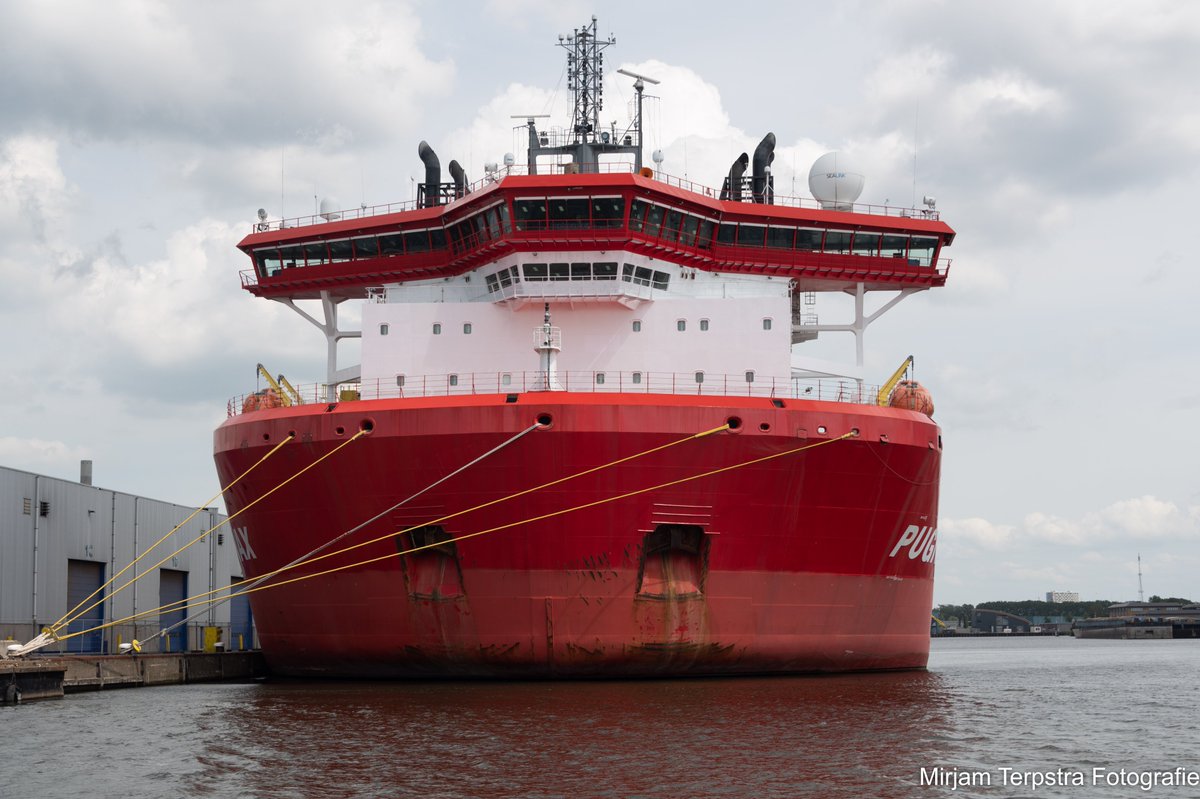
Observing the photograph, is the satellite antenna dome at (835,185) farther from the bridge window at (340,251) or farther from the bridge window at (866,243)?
the bridge window at (340,251)

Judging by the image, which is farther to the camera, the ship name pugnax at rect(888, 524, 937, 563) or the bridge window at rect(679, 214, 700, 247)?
the bridge window at rect(679, 214, 700, 247)

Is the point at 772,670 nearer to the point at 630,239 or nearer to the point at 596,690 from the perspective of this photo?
the point at 596,690

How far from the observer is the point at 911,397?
Answer: 29.8m

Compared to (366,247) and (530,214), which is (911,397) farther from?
(366,247)

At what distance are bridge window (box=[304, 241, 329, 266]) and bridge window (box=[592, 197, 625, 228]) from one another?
25.7 ft

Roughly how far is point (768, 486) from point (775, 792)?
11.5 metres

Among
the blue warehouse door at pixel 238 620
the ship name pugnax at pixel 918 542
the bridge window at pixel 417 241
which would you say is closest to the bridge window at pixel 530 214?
the bridge window at pixel 417 241

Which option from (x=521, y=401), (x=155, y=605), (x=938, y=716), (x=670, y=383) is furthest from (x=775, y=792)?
(x=155, y=605)

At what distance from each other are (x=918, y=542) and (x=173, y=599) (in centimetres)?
2416

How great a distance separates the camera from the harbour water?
16.0 m

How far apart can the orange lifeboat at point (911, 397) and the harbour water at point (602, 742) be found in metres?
6.08

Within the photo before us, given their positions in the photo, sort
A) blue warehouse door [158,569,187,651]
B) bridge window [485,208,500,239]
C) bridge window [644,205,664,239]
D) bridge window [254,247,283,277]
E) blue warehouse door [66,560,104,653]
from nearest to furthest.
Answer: bridge window [644,205,664,239], bridge window [485,208,500,239], bridge window [254,247,283,277], blue warehouse door [66,560,104,653], blue warehouse door [158,569,187,651]

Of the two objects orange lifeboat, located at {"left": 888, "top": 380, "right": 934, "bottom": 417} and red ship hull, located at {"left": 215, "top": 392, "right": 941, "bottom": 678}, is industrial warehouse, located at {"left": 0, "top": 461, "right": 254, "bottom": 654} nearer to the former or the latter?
red ship hull, located at {"left": 215, "top": 392, "right": 941, "bottom": 678}

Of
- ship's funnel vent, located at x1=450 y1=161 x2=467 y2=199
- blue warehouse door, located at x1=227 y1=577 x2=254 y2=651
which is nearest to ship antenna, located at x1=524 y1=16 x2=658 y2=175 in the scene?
ship's funnel vent, located at x1=450 y1=161 x2=467 y2=199
